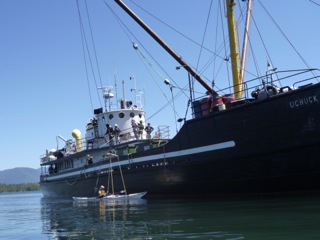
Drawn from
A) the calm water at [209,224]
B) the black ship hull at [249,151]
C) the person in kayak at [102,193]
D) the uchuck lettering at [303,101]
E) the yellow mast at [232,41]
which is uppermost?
the yellow mast at [232,41]

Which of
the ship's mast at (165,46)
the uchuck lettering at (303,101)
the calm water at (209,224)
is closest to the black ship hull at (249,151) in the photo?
the uchuck lettering at (303,101)

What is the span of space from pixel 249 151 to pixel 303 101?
2.82m

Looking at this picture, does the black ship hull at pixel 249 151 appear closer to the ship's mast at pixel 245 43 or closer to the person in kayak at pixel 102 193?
the person in kayak at pixel 102 193

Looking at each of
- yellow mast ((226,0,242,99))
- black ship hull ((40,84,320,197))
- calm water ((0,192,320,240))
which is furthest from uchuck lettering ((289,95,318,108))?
yellow mast ((226,0,242,99))

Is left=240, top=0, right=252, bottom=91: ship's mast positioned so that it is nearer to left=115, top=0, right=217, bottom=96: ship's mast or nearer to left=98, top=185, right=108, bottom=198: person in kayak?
left=115, top=0, right=217, bottom=96: ship's mast

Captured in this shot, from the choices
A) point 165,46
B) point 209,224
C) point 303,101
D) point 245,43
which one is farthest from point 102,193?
point 209,224

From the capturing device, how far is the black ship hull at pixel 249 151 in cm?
1407

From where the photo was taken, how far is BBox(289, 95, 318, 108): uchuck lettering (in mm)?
13805

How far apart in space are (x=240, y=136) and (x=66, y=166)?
66.7 feet

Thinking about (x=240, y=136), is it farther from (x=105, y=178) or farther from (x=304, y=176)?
(x=105, y=178)

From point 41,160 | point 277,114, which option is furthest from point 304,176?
point 41,160

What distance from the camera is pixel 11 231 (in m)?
12.6

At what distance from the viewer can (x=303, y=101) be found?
14008 mm

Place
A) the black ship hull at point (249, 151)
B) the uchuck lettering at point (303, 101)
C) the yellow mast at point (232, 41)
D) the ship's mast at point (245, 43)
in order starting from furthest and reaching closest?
the ship's mast at point (245, 43)
the yellow mast at point (232, 41)
the black ship hull at point (249, 151)
the uchuck lettering at point (303, 101)
